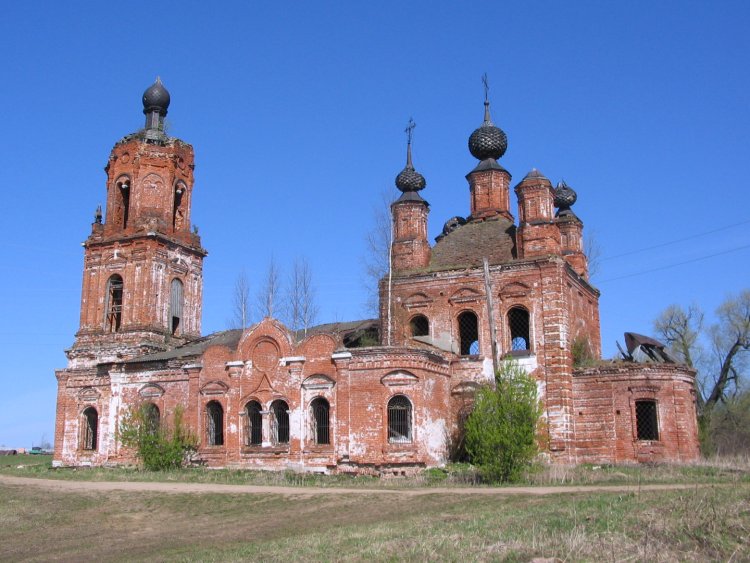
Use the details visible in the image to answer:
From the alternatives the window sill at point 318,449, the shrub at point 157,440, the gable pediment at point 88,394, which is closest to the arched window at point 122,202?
the gable pediment at point 88,394

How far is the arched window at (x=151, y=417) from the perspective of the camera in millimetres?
27875

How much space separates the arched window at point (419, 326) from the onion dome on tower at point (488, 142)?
7.88 meters

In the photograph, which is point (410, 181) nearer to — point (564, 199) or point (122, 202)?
point (564, 199)

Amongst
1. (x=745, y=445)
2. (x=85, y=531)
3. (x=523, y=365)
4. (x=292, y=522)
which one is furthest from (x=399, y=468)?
(x=745, y=445)

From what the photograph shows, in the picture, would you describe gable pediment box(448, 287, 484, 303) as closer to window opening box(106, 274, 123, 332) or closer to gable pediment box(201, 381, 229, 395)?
gable pediment box(201, 381, 229, 395)

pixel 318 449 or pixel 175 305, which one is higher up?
pixel 175 305

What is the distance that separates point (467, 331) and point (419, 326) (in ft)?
5.78

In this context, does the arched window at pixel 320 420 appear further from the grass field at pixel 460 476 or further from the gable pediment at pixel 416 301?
the gable pediment at pixel 416 301

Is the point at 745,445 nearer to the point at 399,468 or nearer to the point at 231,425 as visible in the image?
the point at 399,468

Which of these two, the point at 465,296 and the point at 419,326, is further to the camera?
the point at 419,326

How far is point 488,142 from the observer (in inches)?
1249

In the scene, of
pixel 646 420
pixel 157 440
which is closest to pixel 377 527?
pixel 646 420

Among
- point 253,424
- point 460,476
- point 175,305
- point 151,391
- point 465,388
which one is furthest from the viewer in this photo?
point 175,305

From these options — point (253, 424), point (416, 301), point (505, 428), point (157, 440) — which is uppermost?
point (416, 301)
